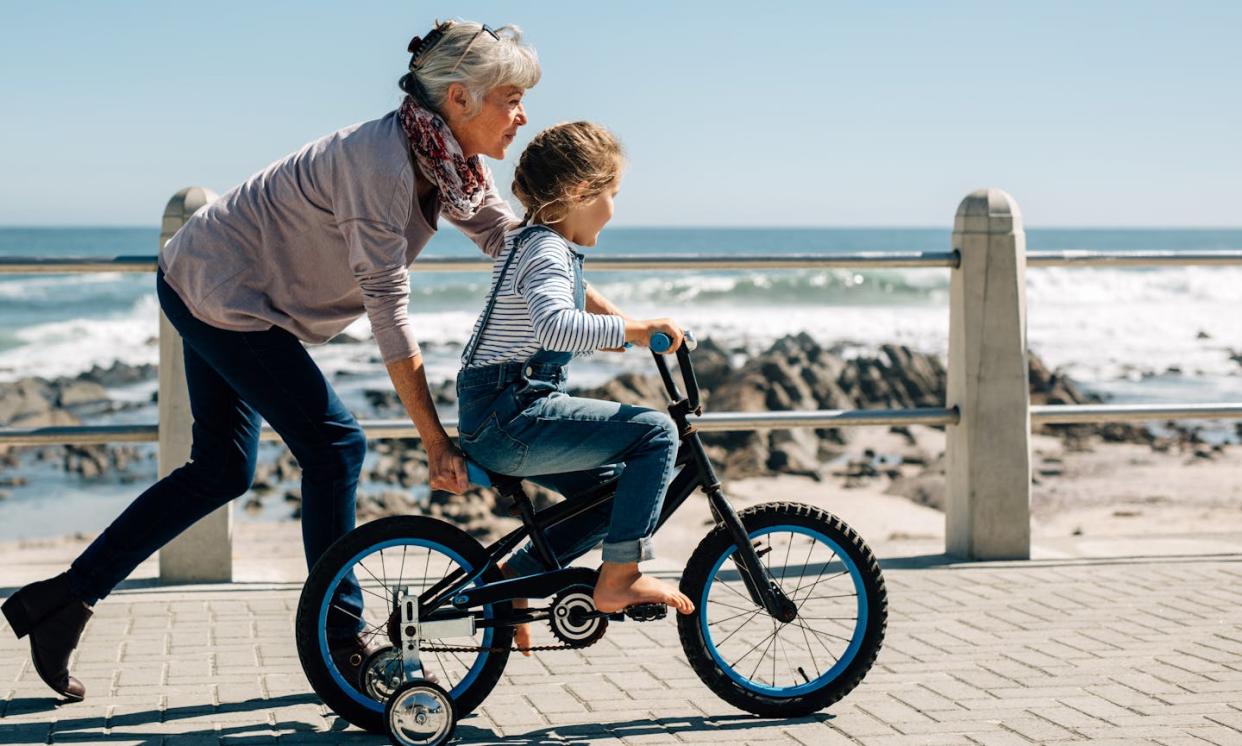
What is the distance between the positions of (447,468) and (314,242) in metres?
0.67

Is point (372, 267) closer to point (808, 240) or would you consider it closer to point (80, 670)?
point (80, 670)

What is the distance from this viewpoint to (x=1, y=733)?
3.71 meters

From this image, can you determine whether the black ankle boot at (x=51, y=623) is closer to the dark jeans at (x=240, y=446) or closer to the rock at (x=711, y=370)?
the dark jeans at (x=240, y=446)

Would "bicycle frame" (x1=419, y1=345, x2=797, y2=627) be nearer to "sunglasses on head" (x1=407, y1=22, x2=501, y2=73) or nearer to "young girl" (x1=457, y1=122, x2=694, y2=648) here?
"young girl" (x1=457, y1=122, x2=694, y2=648)

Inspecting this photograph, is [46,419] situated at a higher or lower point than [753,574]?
lower

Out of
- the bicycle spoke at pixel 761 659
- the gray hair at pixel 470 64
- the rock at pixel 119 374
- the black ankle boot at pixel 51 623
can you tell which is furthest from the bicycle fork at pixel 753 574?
the rock at pixel 119 374

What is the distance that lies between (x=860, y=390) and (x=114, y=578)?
17566 millimetres

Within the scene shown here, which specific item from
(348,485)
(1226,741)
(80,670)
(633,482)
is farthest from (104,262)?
(1226,741)

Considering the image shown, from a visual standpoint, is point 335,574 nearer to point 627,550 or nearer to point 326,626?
point 326,626

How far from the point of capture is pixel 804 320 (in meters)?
36.8

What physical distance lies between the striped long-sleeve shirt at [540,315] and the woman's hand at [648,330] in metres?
0.02

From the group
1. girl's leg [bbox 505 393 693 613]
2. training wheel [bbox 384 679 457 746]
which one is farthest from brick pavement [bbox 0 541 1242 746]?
girl's leg [bbox 505 393 693 613]

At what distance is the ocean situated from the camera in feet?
77.8

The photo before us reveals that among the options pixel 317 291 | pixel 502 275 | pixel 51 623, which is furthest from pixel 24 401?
pixel 502 275
